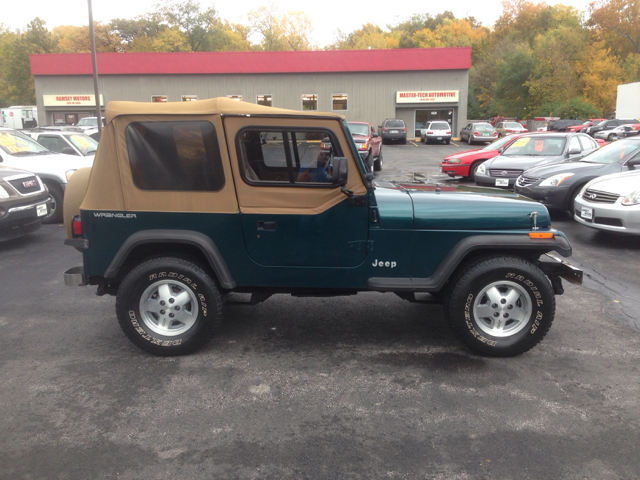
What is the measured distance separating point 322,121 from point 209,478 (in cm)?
255

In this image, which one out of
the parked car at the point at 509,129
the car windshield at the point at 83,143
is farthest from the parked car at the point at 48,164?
the parked car at the point at 509,129

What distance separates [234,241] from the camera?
165 inches

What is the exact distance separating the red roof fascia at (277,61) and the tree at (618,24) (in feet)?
147

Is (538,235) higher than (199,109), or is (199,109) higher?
(199,109)

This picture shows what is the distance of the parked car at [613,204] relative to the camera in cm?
762

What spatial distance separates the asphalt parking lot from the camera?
301 centimetres

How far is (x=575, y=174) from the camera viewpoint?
975cm

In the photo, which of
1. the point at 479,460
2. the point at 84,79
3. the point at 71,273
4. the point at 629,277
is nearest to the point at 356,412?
the point at 479,460

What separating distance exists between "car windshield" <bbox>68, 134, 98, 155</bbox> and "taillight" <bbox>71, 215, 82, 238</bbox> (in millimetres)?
8251

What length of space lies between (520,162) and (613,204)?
15.8ft

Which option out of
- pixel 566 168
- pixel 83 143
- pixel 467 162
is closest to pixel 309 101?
pixel 467 162

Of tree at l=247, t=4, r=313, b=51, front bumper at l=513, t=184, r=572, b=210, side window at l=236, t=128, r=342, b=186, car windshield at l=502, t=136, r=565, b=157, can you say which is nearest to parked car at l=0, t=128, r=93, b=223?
side window at l=236, t=128, r=342, b=186

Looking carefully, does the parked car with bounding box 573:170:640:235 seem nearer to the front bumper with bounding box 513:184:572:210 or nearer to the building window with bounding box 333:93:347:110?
the front bumper with bounding box 513:184:572:210

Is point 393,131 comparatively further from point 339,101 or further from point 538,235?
point 538,235
